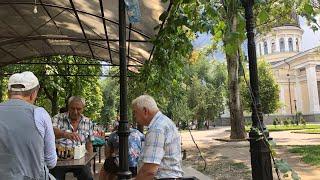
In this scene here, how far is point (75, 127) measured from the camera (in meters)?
5.90

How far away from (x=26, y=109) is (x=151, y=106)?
1.30m

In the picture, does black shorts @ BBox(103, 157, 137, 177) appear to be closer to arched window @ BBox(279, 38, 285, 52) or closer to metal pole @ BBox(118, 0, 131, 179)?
metal pole @ BBox(118, 0, 131, 179)

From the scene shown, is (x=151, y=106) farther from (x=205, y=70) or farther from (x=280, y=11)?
(x=205, y=70)

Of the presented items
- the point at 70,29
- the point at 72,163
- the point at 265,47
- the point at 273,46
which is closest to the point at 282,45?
the point at 273,46

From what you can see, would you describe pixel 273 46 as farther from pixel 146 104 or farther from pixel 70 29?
pixel 146 104

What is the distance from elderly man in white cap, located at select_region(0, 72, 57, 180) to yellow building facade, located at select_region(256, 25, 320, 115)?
67419 millimetres

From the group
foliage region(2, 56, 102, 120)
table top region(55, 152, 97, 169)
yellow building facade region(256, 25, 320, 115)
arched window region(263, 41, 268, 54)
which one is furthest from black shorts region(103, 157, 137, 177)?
arched window region(263, 41, 268, 54)

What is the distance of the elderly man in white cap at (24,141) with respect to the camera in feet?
9.73

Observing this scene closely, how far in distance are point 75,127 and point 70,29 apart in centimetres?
601

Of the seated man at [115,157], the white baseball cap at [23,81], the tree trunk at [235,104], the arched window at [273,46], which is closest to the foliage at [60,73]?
the tree trunk at [235,104]

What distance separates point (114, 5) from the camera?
838 cm

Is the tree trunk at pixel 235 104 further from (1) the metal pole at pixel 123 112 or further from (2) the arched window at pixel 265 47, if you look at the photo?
(2) the arched window at pixel 265 47

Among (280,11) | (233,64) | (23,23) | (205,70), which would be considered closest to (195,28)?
(23,23)

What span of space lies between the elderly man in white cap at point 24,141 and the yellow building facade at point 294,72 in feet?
221
